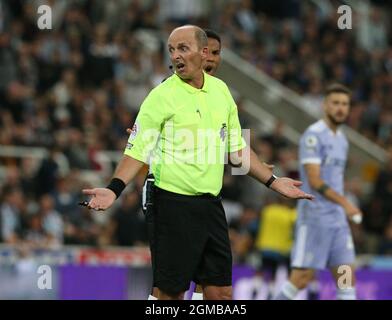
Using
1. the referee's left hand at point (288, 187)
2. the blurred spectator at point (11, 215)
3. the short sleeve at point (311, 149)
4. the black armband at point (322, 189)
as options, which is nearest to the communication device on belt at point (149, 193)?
the referee's left hand at point (288, 187)

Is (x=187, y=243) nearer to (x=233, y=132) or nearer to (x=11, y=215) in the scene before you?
(x=233, y=132)

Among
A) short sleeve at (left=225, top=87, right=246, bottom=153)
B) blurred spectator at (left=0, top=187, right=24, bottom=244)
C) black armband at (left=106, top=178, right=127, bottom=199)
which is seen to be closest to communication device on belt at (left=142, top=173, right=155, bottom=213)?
black armband at (left=106, top=178, right=127, bottom=199)

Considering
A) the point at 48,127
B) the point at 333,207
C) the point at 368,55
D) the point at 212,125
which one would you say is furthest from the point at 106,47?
the point at 212,125

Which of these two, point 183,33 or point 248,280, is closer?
point 183,33

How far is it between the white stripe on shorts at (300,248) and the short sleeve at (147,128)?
3.78 m

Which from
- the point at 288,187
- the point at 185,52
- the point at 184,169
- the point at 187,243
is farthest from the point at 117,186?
the point at 288,187

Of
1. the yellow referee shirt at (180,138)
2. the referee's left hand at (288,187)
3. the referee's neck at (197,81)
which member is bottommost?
the referee's left hand at (288,187)

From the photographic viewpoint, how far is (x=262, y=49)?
22953mm

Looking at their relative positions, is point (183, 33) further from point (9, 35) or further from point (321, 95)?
point (321, 95)

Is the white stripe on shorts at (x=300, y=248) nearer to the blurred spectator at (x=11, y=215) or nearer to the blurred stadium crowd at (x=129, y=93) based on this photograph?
the blurred stadium crowd at (x=129, y=93)

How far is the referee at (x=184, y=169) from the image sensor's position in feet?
26.1

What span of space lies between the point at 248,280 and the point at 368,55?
10.1m

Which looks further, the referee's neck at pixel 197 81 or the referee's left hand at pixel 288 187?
the referee's left hand at pixel 288 187

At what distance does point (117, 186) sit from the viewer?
7734 mm
